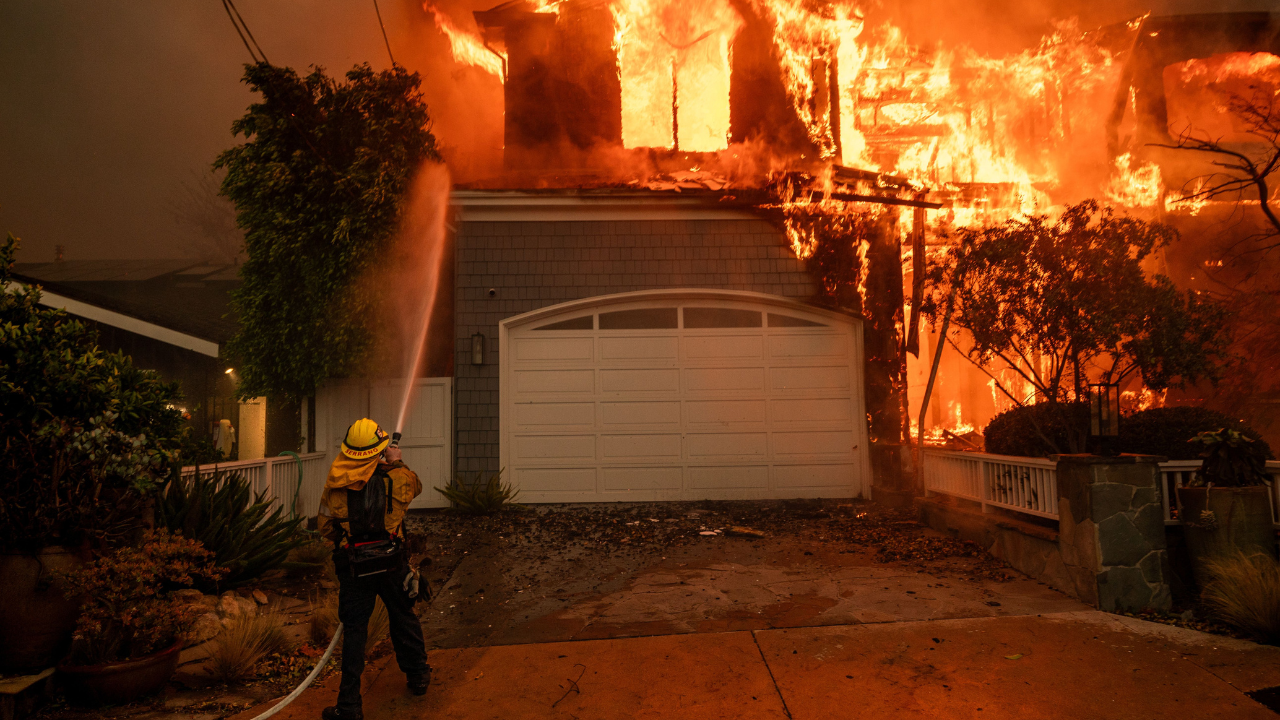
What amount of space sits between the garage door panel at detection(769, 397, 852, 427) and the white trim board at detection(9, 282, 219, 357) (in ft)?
28.4

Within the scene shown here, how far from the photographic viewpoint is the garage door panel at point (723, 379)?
1042 cm

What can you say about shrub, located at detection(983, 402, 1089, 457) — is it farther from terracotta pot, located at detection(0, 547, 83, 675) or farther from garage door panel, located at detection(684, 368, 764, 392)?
terracotta pot, located at detection(0, 547, 83, 675)

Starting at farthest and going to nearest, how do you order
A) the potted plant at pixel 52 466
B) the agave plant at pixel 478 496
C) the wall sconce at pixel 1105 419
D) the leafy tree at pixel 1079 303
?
the agave plant at pixel 478 496 < the leafy tree at pixel 1079 303 < the wall sconce at pixel 1105 419 < the potted plant at pixel 52 466

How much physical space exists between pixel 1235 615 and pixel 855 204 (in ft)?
23.0

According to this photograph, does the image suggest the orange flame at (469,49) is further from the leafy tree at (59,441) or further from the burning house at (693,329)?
the leafy tree at (59,441)

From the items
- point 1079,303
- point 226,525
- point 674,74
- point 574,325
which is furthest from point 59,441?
point 674,74

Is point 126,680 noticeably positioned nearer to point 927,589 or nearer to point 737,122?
point 927,589

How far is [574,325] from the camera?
10547mm

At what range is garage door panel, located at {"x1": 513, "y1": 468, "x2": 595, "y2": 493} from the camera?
10.2m

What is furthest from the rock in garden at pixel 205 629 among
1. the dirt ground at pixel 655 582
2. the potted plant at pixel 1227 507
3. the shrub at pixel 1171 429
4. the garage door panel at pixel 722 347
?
the shrub at pixel 1171 429

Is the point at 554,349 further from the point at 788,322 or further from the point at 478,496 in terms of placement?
the point at 788,322

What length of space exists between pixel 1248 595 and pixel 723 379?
6.43m

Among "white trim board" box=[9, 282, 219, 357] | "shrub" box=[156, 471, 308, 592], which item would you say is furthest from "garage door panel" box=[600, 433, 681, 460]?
"white trim board" box=[9, 282, 219, 357]

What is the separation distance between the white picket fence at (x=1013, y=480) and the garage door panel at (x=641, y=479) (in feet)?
11.1
